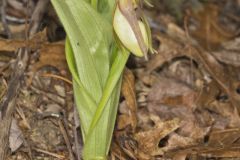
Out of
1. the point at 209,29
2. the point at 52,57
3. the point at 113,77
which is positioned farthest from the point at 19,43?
the point at 209,29

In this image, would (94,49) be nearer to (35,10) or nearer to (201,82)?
(35,10)

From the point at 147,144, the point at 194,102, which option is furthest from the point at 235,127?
the point at 147,144

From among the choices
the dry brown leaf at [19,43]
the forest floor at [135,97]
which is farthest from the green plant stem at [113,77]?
the dry brown leaf at [19,43]

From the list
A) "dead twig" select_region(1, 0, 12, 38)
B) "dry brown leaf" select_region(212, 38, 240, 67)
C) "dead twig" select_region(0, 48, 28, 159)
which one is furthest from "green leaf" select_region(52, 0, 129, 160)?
"dry brown leaf" select_region(212, 38, 240, 67)

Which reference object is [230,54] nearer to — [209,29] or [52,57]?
[209,29]

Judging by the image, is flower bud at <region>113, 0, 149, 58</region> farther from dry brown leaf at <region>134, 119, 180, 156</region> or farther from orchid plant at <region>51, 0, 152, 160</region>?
dry brown leaf at <region>134, 119, 180, 156</region>

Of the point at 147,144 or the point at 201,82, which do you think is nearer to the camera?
the point at 147,144
